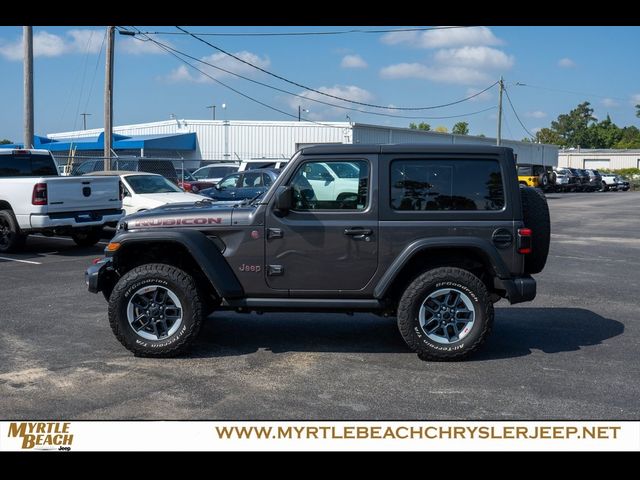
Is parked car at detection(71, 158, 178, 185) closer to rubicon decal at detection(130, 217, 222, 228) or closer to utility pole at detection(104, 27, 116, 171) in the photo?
utility pole at detection(104, 27, 116, 171)

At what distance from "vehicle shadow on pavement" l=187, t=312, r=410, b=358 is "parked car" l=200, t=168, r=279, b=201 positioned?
11.1m

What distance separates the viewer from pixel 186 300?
6.57 metres

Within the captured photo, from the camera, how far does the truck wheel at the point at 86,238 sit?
599 inches

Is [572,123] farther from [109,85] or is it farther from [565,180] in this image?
[109,85]

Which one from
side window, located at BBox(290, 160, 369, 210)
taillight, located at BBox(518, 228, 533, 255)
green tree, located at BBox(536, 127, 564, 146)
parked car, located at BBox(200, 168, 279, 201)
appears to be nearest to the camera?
taillight, located at BBox(518, 228, 533, 255)

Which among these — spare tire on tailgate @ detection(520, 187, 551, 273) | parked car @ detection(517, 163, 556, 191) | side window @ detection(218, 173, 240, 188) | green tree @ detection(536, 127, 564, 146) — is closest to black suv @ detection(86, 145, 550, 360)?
spare tire on tailgate @ detection(520, 187, 551, 273)

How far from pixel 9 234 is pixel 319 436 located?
35.9 ft

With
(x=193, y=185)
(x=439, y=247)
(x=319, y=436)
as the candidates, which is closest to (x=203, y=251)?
(x=439, y=247)

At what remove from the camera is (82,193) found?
46.2ft

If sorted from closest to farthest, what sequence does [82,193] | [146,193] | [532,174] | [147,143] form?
[82,193] → [146,193] → [532,174] → [147,143]

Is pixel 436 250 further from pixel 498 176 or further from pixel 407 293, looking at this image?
pixel 498 176

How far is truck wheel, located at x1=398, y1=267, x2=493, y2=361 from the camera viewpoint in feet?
21.4

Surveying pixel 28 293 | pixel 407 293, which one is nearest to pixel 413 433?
pixel 407 293

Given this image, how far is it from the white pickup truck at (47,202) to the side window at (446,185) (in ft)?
29.1
